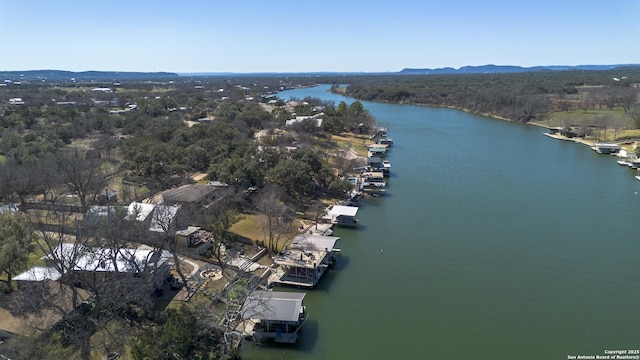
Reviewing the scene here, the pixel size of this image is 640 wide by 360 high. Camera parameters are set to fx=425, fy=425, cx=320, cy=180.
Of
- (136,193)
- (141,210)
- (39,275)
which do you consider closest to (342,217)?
(141,210)

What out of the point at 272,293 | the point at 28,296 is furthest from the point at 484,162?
the point at 28,296

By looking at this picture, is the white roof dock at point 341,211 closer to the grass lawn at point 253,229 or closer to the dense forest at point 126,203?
the dense forest at point 126,203

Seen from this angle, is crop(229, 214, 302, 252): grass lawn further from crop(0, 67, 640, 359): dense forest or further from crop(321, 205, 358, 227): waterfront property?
crop(321, 205, 358, 227): waterfront property

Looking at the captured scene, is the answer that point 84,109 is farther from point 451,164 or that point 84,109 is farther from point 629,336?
point 629,336

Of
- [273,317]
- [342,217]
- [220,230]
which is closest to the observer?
[273,317]

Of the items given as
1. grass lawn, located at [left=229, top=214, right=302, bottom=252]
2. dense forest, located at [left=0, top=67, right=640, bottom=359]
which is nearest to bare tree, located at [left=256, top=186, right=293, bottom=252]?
dense forest, located at [left=0, top=67, right=640, bottom=359]

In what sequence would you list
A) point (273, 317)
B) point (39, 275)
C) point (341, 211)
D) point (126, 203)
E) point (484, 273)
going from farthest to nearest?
point (341, 211), point (126, 203), point (484, 273), point (39, 275), point (273, 317)

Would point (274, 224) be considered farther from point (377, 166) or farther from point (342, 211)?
point (377, 166)
